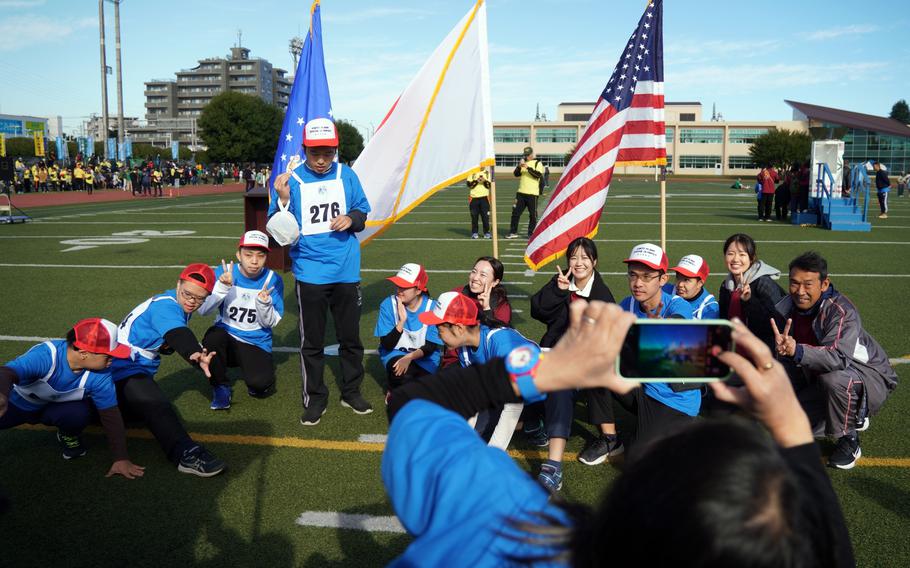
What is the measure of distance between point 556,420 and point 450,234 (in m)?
13.4

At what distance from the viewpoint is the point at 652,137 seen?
7.05 m

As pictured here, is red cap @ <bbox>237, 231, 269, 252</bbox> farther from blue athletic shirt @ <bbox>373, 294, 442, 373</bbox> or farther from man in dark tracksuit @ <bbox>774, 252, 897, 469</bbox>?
man in dark tracksuit @ <bbox>774, 252, 897, 469</bbox>

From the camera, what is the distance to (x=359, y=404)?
17.7ft

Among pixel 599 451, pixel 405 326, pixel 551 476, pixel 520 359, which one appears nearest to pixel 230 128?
pixel 405 326

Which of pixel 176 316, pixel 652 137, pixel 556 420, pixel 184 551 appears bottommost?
pixel 184 551

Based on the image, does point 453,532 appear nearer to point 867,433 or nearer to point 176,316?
point 176,316

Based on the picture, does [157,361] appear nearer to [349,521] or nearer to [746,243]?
[349,521]

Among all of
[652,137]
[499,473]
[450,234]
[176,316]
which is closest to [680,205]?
[450,234]

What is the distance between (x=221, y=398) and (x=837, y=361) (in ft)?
14.3

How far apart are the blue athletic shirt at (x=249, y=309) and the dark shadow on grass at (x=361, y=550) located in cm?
245

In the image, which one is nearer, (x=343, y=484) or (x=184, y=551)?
(x=184, y=551)

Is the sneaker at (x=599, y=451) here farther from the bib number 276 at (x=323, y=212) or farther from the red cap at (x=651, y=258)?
the bib number 276 at (x=323, y=212)

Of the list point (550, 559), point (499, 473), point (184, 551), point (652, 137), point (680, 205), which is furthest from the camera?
point (680, 205)

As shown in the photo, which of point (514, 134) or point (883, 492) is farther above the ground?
point (514, 134)
